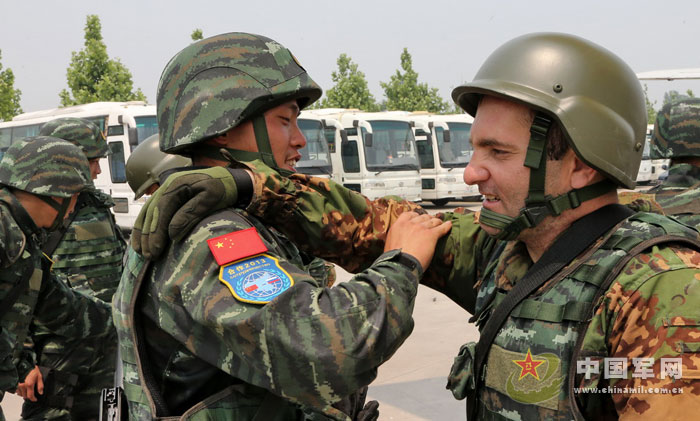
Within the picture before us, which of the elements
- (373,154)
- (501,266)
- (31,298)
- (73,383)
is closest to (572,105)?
(501,266)

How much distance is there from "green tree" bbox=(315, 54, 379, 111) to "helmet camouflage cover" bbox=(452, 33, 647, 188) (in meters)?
31.0

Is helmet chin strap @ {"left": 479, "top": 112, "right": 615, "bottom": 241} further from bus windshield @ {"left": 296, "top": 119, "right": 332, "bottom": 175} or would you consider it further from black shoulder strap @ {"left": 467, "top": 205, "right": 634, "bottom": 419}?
bus windshield @ {"left": 296, "top": 119, "right": 332, "bottom": 175}

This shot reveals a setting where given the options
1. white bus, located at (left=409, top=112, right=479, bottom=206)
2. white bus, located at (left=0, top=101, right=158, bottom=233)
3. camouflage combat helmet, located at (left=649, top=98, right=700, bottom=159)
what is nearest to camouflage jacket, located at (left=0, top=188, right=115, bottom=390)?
camouflage combat helmet, located at (left=649, top=98, right=700, bottom=159)

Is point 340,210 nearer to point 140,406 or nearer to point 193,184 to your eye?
point 193,184

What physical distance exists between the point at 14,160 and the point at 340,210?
239cm

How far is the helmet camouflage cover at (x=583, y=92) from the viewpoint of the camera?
1661 millimetres

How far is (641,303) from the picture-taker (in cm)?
144

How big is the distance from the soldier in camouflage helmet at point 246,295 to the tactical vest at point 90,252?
2.83 meters

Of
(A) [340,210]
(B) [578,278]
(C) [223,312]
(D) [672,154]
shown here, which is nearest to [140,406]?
(C) [223,312]

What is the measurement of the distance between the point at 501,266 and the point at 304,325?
2.14 feet

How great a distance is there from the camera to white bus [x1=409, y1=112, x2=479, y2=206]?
18375 millimetres

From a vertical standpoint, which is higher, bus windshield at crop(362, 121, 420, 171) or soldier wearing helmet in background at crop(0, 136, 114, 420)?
soldier wearing helmet in background at crop(0, 136, 114, 420)

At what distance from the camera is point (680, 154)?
433 cm

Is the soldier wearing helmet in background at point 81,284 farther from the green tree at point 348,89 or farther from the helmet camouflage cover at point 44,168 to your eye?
the green tree at point 348,89
